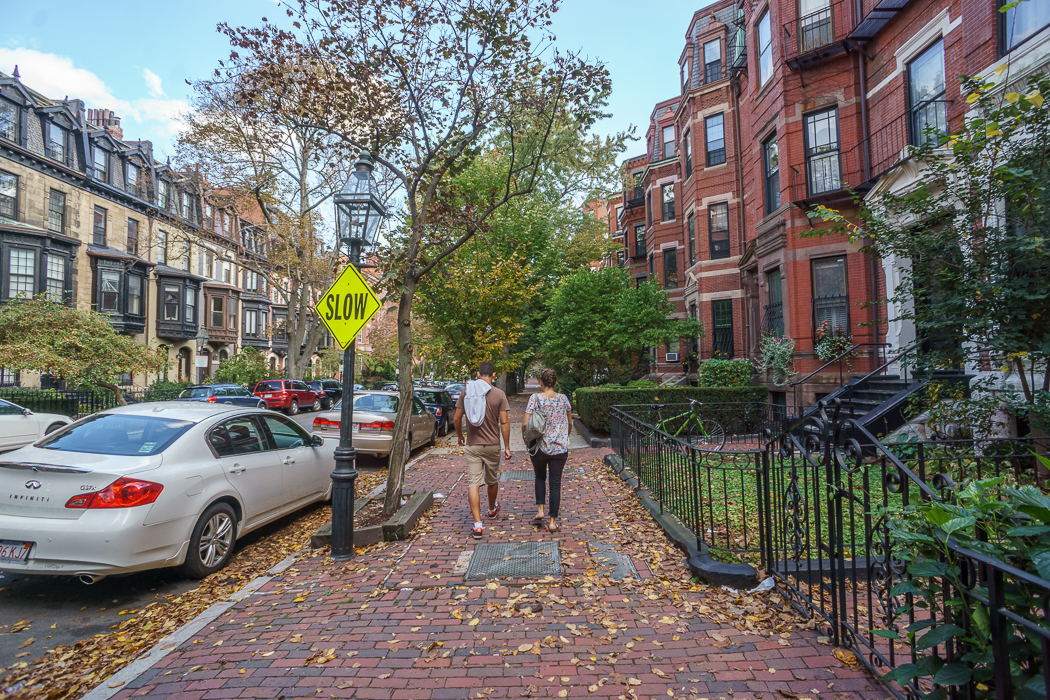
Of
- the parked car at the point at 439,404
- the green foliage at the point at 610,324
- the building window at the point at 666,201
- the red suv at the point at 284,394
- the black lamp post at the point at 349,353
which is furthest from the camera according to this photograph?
the red suv at the point at 284,394

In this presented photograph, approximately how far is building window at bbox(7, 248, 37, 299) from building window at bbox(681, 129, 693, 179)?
28857mm

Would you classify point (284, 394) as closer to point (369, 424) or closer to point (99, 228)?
point (99, 228)

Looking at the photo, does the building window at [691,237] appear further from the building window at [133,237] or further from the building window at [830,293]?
the building window at [133,237]

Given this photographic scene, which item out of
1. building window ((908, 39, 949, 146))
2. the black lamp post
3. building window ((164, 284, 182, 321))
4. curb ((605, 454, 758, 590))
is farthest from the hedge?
building window ((164, 284, 182, 321))

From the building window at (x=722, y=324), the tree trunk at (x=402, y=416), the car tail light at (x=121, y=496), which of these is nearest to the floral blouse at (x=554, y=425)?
the tree trunk at (x=402, y=416)

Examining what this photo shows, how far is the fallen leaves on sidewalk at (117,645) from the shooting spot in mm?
3473

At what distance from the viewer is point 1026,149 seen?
5.95 meters

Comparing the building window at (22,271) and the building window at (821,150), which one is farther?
the building window at (22,271)

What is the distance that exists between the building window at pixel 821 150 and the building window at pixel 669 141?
47.3 feet

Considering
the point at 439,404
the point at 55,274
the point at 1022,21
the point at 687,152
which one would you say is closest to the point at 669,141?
the point at 687,152

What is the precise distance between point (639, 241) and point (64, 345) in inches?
1082

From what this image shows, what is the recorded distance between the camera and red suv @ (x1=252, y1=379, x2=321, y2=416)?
2748 centimetres

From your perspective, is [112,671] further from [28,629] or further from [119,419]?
[119,419]

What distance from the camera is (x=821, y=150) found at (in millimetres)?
14102
